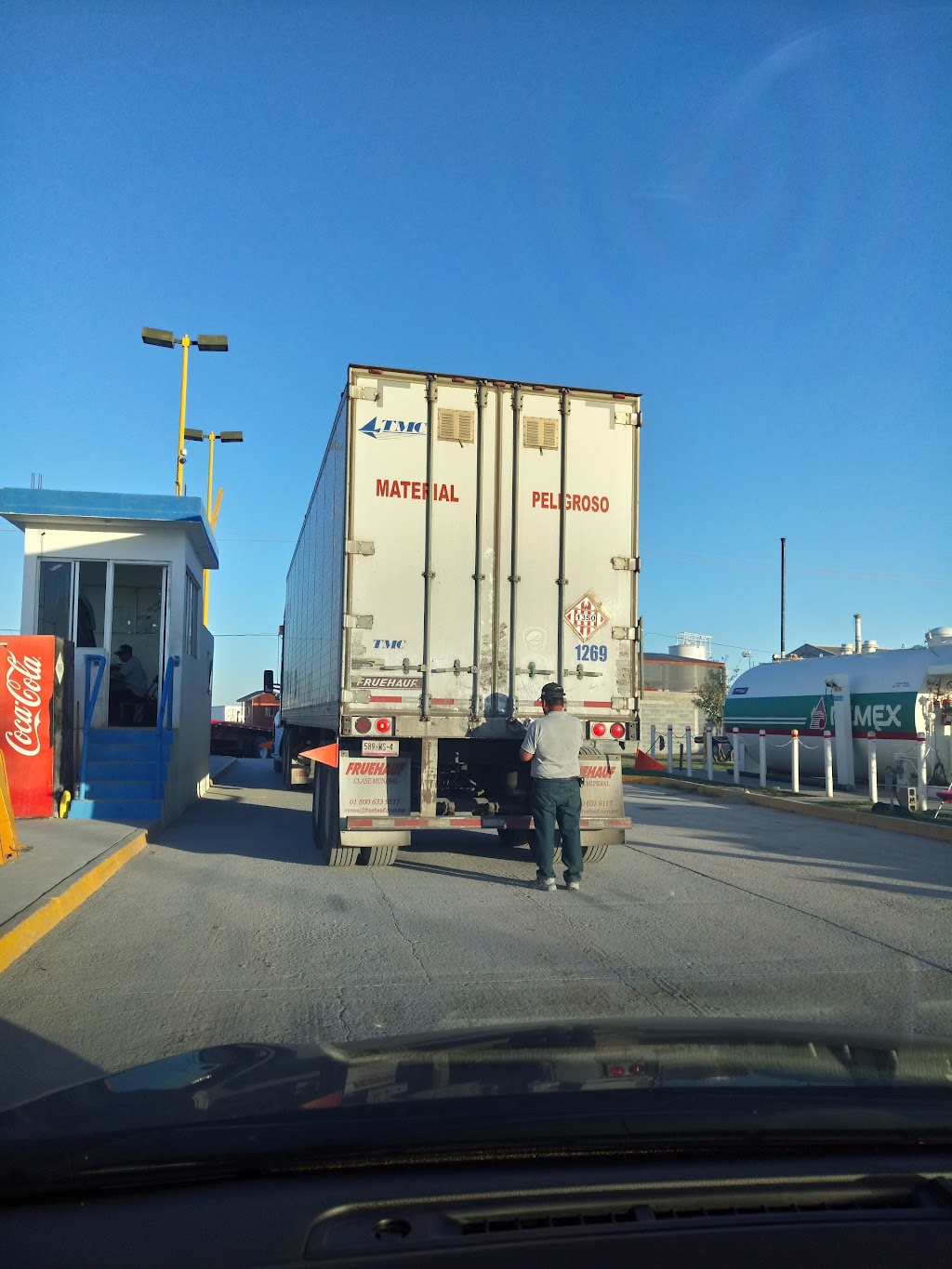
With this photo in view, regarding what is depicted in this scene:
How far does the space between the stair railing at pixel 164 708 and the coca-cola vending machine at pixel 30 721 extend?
1319 mm

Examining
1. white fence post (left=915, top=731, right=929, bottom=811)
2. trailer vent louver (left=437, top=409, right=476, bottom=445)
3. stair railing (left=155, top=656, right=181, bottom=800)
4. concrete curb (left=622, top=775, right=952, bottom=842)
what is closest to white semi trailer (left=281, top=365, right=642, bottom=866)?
trailer vent louver (left=437, top=409, right=476, bottom=445)

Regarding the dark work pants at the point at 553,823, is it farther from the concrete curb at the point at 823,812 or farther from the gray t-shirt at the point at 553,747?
the concrete curb at the point at 823,812

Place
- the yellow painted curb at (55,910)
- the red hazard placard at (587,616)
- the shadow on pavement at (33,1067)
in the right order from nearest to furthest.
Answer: the shadow on pavement at (33,1067) < the yellow painted curb at (55,910) < the red hazard placard at (587,616)

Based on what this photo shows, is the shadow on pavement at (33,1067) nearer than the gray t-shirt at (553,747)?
Yes

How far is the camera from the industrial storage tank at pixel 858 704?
60.6ft

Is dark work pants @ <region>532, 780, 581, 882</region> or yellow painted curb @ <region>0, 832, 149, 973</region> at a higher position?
dark work pants @ <region>532, 780, 581, 882</region>

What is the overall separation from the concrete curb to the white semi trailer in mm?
5259

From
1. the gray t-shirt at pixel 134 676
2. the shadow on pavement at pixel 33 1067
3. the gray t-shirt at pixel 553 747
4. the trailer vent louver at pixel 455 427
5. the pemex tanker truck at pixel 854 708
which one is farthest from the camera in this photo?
the pemex tanker truck at pixel 854 708

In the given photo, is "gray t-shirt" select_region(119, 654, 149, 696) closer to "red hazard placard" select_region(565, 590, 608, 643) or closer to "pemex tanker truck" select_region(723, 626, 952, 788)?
"red hazard placard" select_region(565, 590, 608, 643)

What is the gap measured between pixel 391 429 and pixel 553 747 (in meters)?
3.42

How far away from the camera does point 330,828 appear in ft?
33.1

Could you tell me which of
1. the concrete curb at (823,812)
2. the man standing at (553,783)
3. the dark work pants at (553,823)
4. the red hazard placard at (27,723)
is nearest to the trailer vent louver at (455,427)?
the man standing at (553,783)

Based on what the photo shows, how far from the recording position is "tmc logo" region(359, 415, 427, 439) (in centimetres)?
948

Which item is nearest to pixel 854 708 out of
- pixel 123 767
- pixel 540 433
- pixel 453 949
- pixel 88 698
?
pixel 540 433
